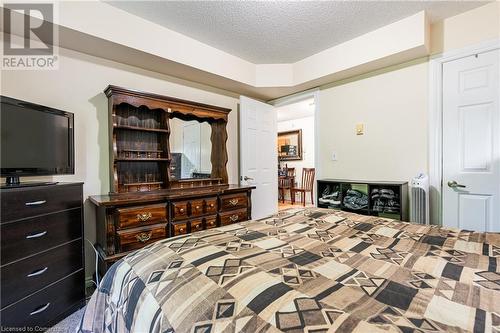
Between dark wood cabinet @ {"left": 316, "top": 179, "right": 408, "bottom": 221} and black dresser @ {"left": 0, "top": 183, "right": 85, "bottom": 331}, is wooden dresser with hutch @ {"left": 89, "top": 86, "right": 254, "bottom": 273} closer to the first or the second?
black dresser @ {"left": 0, "top": 183, "right": 85, "bottom": 331}

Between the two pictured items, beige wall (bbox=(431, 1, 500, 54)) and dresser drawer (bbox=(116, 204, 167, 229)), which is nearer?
dresser drawer (bbox=(116, 204, 167, 229))

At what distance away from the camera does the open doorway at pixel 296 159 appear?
6.11 m

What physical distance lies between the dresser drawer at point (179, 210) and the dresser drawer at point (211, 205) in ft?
0.81

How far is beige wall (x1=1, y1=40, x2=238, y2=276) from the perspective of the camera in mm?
2004

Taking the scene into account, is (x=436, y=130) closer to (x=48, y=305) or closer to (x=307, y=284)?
(x=307, y=284)

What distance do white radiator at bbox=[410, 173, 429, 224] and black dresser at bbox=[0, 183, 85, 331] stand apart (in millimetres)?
3096

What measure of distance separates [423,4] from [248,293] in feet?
9.23

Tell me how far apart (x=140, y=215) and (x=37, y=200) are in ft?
2.24

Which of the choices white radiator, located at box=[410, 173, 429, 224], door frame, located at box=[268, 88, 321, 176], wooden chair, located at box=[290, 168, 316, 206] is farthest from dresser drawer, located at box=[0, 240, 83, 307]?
wooden chair, located at box=[290, 168, 316, 206]

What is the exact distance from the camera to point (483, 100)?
214 cm

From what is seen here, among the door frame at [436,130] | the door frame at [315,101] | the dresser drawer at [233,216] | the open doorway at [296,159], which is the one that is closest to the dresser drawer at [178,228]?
the dresser drawer at [233,216]

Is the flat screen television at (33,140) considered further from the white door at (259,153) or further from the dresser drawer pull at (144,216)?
the white door at (259,153)

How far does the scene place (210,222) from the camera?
248cm

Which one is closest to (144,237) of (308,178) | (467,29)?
(467,29)
